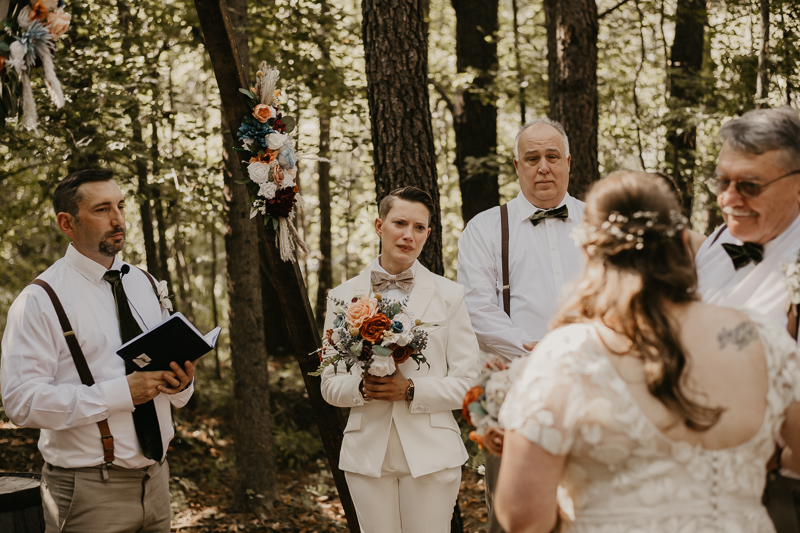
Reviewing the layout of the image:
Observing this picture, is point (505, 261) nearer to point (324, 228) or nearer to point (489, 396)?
point (489, 396)

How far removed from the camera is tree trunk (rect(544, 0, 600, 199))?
22.0ft

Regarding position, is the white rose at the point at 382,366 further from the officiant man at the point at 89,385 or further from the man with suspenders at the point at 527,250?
the officiant man at the point at 89,385

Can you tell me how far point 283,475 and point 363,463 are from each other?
5.72 metres

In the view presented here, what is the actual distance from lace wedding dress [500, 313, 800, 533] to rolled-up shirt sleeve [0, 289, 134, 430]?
2.13 metres

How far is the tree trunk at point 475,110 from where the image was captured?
10234 mm

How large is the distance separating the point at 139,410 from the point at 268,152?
1.56 meters

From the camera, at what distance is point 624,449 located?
5.51ft

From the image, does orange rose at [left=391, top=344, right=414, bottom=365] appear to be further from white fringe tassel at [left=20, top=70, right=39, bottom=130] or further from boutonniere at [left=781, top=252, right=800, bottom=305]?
white fringe tassel at [left=20, top=70, right=39, bottom=130]

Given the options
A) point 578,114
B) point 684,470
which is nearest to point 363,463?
point 684,470

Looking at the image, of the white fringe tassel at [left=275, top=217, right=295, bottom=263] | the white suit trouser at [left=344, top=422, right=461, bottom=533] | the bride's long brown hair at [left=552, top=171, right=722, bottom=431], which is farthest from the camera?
the white fringe tassel at [left=275, top=217, right=295, bottom=263]

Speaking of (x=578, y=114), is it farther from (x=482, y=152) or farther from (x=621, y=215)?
(x=621, y=215)

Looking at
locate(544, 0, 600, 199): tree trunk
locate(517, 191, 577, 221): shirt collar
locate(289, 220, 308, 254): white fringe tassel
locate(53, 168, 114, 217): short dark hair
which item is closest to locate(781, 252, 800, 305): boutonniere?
locate(517, 191, 577, 221): shirt collar

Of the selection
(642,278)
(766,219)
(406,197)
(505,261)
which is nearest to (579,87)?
(505,261)

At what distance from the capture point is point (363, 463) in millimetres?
3209
